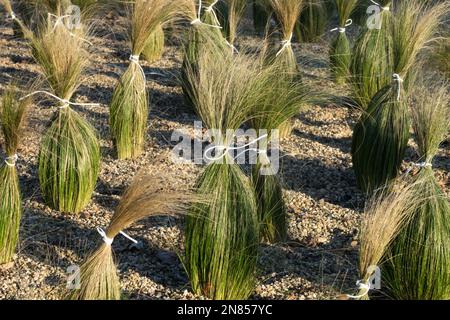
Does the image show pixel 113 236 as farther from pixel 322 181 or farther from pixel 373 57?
pixel 373 57

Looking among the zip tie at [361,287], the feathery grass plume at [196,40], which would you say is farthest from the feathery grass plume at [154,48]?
the zip tie at [361,287]

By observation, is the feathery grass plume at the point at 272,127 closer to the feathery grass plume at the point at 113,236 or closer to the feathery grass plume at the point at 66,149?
the feathery grass plume at the point at 113,236

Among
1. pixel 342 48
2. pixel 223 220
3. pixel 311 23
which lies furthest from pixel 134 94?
pixel 311 23

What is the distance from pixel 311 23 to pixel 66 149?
3839mm

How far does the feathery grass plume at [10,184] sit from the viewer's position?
12.4ft

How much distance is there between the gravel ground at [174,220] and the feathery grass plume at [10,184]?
12 centimetres

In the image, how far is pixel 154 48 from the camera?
6.86 metres

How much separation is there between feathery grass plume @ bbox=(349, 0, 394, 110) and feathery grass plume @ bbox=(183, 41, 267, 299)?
229 centimetres

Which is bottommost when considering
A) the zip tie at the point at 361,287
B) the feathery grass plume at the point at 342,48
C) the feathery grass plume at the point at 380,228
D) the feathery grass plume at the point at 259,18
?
the zip tie at the point at 361,287

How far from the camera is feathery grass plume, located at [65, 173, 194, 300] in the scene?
305 cm

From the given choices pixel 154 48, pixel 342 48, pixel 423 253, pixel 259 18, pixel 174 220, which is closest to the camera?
pixel 423 253

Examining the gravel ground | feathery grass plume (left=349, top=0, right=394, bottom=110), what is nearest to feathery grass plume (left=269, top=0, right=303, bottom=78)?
the gravel ground

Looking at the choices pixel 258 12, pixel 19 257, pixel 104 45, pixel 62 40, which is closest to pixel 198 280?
pixel 19 257

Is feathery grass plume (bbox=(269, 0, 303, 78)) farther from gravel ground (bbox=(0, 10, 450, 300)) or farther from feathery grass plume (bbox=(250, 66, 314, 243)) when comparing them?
feathery grass plume (bbox=(250, 66, 314, 243))
